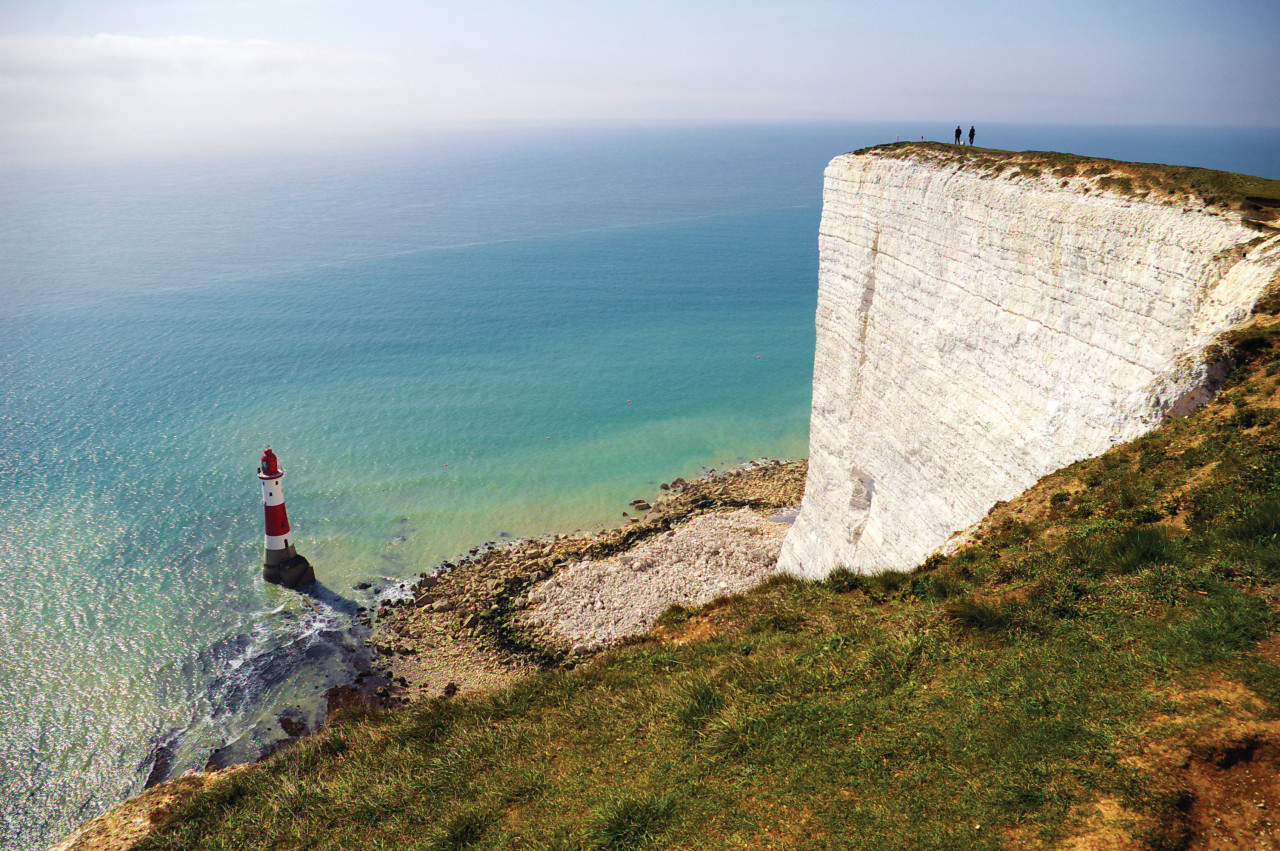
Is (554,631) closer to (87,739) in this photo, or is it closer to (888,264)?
(87,739)

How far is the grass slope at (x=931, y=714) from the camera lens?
22.5 feet

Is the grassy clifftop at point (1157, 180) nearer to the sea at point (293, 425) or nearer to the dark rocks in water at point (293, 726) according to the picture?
the sea at point (293, 425)

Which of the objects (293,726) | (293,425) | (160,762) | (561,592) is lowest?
(160,762)

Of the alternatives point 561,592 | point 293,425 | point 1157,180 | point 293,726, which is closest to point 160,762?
point 293,726

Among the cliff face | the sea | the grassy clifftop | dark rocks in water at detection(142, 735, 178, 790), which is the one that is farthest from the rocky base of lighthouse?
the grassy clifftop

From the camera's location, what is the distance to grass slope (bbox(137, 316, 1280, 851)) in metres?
6.87

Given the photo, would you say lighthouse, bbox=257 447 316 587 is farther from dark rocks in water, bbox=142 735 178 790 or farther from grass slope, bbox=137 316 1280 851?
grass slope, bbox=137 316 1280 851

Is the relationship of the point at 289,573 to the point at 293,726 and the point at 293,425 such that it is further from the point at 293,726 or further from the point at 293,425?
the point at 293,425

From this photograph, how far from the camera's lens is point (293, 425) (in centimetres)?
4544

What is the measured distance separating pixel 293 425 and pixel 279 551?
1766 cm

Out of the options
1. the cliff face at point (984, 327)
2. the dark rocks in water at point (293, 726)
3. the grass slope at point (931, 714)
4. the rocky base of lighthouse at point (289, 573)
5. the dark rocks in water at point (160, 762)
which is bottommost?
the dark rocks in water at point (160, 762)

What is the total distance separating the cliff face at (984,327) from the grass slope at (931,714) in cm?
132

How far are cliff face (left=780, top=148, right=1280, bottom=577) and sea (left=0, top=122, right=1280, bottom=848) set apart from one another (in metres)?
17.8

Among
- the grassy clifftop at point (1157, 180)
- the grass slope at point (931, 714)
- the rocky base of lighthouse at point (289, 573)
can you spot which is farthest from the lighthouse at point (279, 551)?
the grassy clifftop at point (1157, 180)
